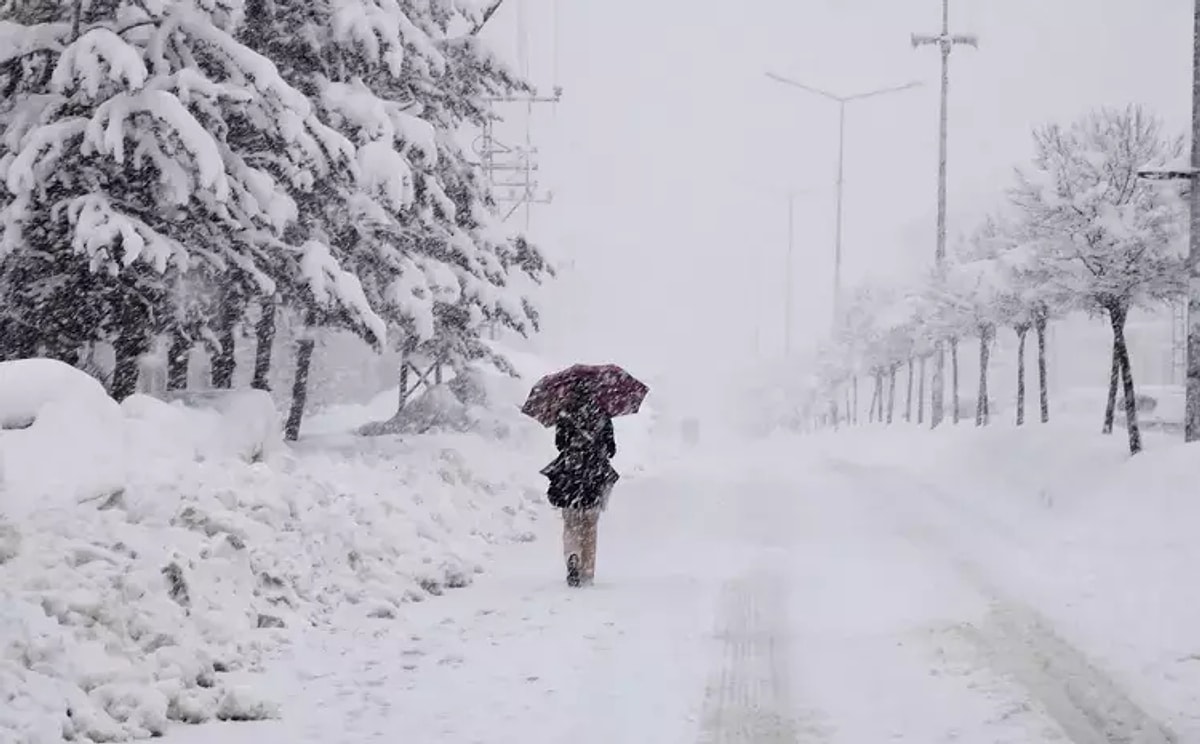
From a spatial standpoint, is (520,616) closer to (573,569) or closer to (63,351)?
(573,569)

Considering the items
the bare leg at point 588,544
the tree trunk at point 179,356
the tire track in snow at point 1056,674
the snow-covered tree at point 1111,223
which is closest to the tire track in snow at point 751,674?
the bare leg at point 588,544

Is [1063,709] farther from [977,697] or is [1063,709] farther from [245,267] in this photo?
[245,267]

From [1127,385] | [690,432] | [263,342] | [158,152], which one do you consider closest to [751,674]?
[158,152]

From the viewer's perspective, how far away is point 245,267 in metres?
13.6

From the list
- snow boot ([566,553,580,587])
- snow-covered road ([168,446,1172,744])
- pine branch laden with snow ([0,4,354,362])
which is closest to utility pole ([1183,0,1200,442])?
snow-covered road ([168,446,1172,744])

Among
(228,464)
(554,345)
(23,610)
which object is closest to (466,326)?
(228,464)

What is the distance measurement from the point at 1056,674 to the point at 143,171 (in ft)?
31.3

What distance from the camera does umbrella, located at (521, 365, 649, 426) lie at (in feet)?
36.3

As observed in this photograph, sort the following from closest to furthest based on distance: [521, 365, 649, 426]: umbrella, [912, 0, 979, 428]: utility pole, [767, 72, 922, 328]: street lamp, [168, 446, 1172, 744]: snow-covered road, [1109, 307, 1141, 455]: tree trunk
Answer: [168, 446, 1172, 744]: snow-covered road, [521, 365, 649, 426]: umbrella, [1109, 307, 1141, 455]: tree trunk, [912, 0, 979, 428]: utility pole, [767, 72, 922, 328]: street lamp

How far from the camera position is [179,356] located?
→ 1662 cm

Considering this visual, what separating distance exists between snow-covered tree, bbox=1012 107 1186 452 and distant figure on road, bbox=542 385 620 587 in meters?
10.5

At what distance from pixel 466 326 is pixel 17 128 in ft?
24.8

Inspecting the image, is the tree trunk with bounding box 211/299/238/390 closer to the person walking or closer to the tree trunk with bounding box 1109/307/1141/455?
the person walking

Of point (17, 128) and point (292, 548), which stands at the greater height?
point (17, 128)
